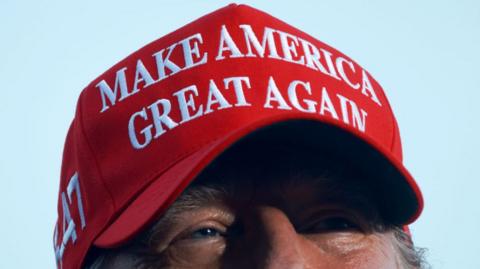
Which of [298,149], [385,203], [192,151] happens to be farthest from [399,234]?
[192,151]

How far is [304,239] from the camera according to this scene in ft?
10.7

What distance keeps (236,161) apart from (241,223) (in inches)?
6.0

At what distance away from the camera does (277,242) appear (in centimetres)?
316

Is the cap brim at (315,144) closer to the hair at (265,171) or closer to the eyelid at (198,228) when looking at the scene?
the hair at (265,171)

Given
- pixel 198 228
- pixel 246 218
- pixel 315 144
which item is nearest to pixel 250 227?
pixel 246 218

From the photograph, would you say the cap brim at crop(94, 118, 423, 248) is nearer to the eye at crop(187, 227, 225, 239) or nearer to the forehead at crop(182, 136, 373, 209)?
the forehead at crop(182, 136, 373, 209)

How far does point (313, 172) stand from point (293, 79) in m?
0.23

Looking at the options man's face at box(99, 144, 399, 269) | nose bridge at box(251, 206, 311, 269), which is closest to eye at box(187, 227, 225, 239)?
man's face at box(99, 144, 399, 269)

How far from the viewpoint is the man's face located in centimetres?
325

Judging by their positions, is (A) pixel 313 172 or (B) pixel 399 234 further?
(B) pixel 399 234

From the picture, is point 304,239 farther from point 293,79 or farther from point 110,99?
point 110,99

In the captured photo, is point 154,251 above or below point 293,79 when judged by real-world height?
below

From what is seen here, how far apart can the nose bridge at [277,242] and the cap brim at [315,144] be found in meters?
0.20

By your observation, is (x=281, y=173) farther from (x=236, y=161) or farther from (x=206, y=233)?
(x=206, y=233)
